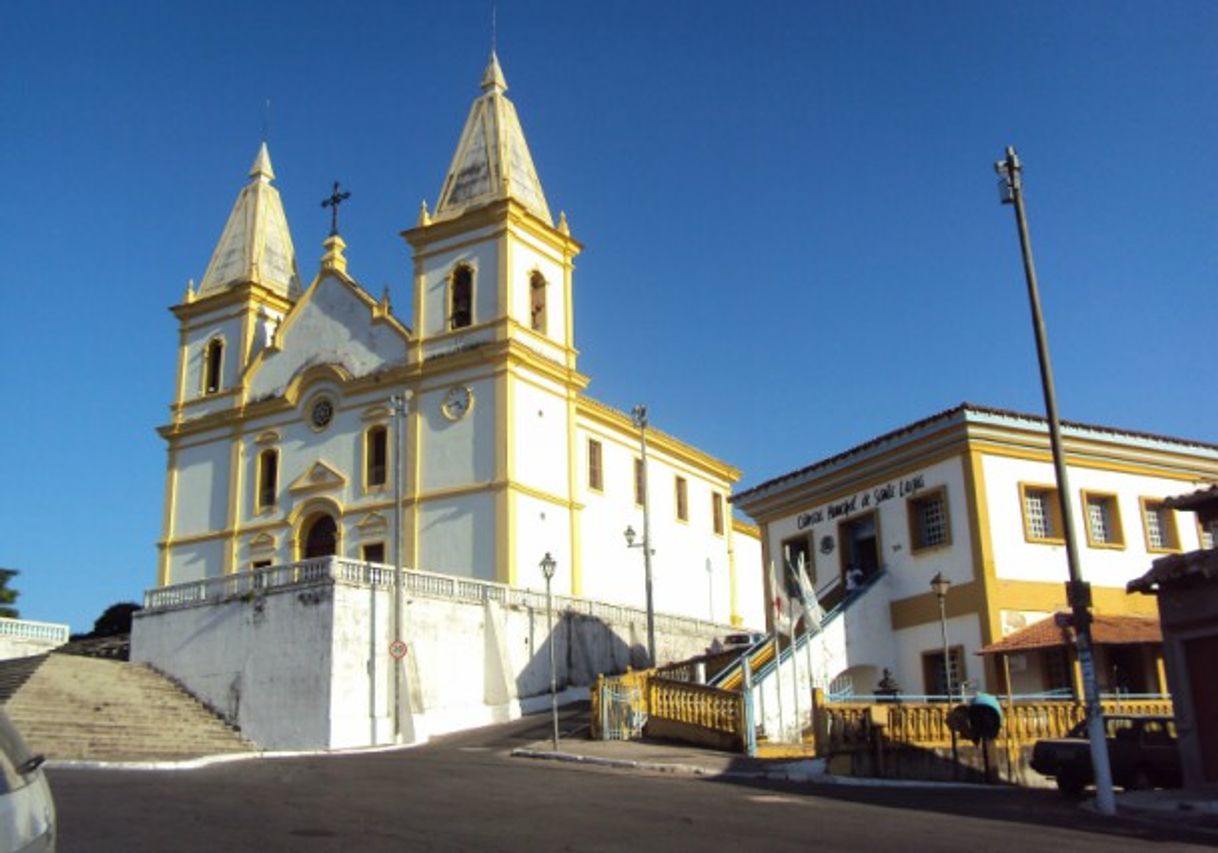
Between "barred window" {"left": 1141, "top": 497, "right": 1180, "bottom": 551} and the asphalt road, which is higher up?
"barred window" {"left": 1141, "top": 497, "right": 1180, "bottom": 551}

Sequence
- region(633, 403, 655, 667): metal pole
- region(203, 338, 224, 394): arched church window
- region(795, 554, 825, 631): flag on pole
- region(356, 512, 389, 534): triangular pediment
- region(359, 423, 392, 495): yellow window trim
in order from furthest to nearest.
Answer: region(203, 338, 224, 394): arched church window
region(359, 423, 392, 495): yellow window trim
region(356, 512, 389, 534): triangular pediment
region(633, 403, 655, 667): metal pole
region(795, 554, 825, 631): flag on pole

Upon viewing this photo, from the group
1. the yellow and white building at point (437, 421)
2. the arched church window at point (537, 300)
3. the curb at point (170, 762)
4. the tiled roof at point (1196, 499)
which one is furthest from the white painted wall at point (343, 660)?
the tiled roof at point (1196, 499)

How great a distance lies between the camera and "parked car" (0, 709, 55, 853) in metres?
4.10

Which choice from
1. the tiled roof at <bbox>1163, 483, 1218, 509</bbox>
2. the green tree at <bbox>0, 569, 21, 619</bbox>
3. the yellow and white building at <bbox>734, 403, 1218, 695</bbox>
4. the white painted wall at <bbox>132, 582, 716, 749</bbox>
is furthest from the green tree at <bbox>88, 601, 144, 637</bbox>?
the tiled roof at <bbox>1163, 483, 1218, 509</bbox>

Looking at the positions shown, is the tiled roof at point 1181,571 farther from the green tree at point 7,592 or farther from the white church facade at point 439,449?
the green tree at point 7,592

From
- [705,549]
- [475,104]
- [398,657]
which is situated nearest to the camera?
[398,657]

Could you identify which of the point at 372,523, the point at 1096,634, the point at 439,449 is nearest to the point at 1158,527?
the point at 1096,634

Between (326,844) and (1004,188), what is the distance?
12.4 metres

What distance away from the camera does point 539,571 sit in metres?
36.7

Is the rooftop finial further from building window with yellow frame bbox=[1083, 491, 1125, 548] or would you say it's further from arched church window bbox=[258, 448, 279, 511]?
building window with yellow frame bbox=[1083, 491, 1125, 548]

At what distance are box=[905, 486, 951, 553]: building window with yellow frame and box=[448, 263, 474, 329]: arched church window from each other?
1810 cm

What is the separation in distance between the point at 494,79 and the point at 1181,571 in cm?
3392

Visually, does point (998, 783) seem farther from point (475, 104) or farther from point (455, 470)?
point (475, 104)

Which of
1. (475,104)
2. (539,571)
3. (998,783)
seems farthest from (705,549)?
(998,783)
